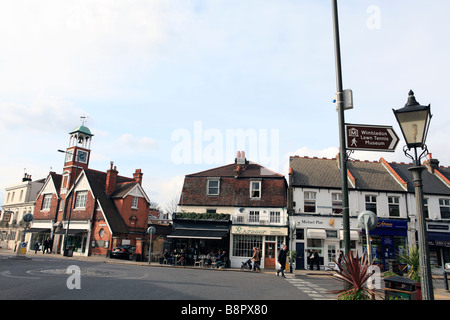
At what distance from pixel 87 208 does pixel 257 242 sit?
59.5 feet

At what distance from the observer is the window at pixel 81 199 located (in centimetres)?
3556

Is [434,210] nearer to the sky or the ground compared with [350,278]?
nearer to the sky

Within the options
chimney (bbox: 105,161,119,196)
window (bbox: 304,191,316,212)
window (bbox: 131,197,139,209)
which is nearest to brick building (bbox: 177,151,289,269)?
window (bbox: 304,191,316,212)

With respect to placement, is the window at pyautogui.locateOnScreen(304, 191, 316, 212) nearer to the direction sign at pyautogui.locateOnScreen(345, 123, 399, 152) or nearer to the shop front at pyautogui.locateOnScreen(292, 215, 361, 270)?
the shop front at pyautogui.locateOnScreen(292, 215, 361, 270)

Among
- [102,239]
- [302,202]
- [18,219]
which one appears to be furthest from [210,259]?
[18,219]

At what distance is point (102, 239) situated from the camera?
32.3 meters

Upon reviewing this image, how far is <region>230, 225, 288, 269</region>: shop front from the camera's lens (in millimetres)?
27406

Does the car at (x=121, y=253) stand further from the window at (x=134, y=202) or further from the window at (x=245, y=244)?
the window at (x=245, y=244)

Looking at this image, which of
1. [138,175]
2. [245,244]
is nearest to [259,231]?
[245,244]

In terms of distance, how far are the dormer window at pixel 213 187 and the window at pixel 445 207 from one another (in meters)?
19.0

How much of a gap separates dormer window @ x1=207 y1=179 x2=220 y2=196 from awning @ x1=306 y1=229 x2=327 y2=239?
28.1ft
